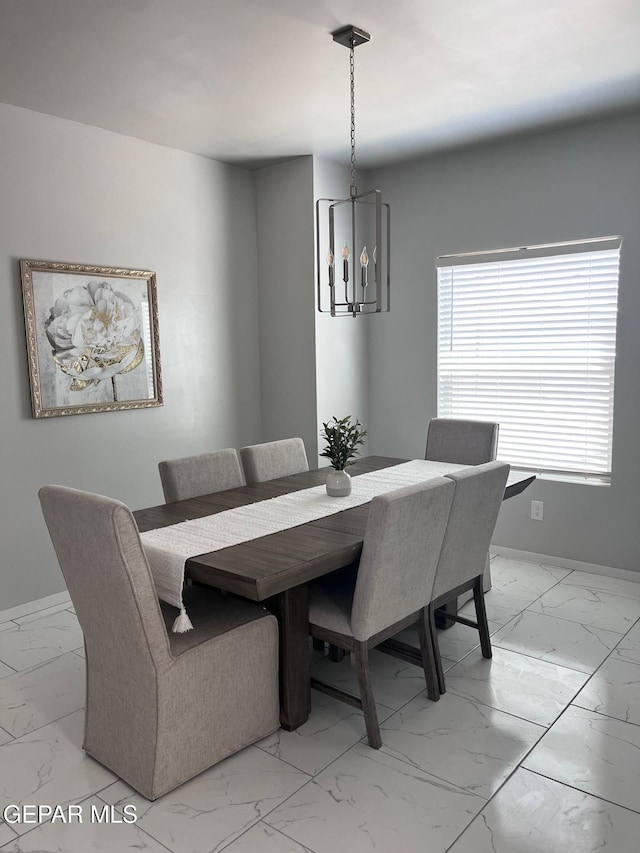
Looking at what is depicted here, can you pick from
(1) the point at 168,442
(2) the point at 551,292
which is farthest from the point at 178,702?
(2) the point at 551,292

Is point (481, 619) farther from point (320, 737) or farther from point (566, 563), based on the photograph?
point (566, 563)

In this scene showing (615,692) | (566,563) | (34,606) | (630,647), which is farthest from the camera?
(566,563)

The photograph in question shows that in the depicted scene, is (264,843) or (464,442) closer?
(264,843)

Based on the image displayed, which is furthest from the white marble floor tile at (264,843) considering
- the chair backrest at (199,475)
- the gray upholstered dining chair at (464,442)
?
the gray upholstered dining chair at (464,442)

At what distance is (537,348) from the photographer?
4145 mm

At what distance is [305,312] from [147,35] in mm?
2123

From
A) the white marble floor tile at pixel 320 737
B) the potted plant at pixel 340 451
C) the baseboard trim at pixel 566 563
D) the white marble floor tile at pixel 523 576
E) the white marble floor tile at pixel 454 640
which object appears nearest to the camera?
the white marble floor tile at pixel 320 737

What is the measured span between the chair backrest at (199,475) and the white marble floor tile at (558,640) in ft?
4.90

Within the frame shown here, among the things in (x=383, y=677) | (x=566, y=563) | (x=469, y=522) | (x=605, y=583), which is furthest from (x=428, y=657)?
(x=566, y=563)

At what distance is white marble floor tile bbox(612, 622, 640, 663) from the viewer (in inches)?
116

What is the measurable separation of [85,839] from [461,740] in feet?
4.15

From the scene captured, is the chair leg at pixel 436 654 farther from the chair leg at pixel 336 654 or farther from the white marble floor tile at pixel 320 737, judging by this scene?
the chair leg at pixel 336 654

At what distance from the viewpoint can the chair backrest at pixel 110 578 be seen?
1.86 meters

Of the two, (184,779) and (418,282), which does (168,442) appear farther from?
(184,779)
